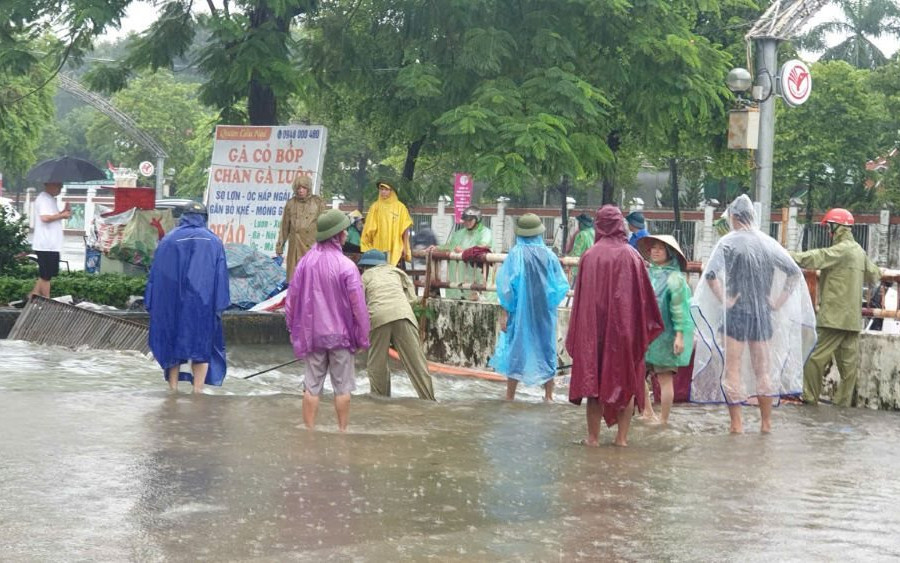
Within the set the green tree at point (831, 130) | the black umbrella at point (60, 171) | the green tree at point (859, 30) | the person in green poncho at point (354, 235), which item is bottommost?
the person in green poncho at point (354, 235)

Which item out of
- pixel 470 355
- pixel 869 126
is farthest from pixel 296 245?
pixel 869 126

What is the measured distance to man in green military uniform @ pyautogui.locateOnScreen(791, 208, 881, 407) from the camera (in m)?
12.2

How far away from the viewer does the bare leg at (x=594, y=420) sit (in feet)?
30.9

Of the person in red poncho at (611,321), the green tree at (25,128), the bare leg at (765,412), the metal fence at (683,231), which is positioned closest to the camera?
the person in red poncho at (611,321)

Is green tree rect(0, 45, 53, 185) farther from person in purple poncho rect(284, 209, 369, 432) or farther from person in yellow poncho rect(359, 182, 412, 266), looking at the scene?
person in purple poncho rect(284, 209, 369, 432)

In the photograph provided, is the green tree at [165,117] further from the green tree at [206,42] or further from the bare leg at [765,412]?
the bare leg at [765,412]

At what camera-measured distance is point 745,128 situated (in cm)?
1764

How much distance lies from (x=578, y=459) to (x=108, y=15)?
37.5ft

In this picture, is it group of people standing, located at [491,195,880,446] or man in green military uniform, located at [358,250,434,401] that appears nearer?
group of people standing, located at [491,195,880,446]

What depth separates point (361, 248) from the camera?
17.2 metres

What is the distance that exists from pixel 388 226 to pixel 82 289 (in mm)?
3818

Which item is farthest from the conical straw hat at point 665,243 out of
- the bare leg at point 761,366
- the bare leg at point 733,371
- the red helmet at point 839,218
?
the red helmet at point 839,218

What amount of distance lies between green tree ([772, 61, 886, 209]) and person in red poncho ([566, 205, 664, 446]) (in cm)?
3516

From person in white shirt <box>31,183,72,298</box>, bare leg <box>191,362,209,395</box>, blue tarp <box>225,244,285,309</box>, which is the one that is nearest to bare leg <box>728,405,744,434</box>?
bare leg <box>191,362,209,395</box>
